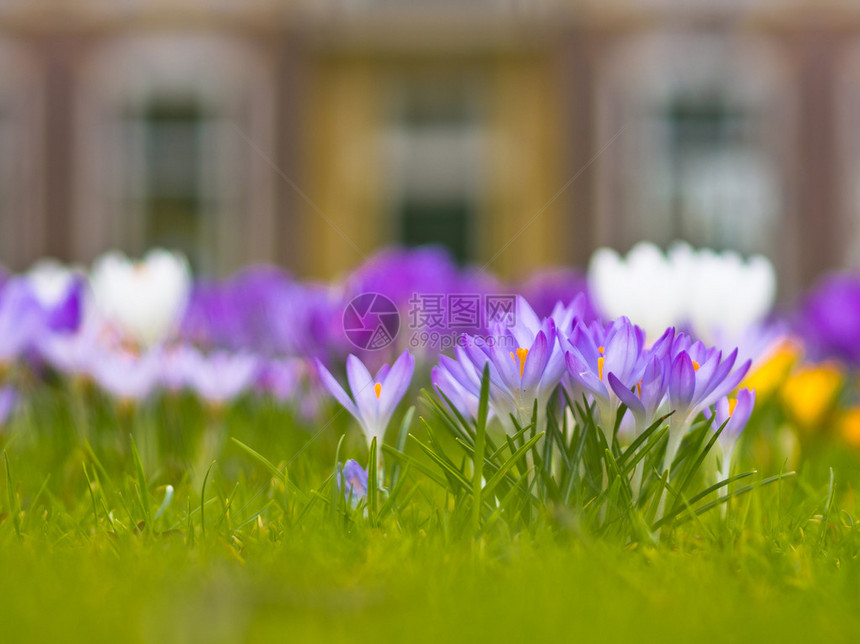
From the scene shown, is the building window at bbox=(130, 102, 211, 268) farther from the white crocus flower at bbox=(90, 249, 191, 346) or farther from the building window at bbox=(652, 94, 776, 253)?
the white crocus flower at bbox=(90, 249, 191, 346)

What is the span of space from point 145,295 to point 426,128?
23.4 ft

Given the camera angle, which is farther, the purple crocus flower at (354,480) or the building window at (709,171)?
the building window at (709,171)

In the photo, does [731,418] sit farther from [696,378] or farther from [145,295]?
[145,295]

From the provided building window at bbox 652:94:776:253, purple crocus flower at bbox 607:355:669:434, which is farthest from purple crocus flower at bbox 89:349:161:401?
building window at bbox 652:94:776:253

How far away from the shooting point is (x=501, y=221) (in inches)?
322

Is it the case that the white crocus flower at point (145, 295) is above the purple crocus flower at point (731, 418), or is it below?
above

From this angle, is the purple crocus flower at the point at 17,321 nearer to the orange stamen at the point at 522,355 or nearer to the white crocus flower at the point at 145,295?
the white crocus flower at the point at 145,295

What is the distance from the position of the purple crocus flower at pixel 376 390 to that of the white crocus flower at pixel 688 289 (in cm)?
41

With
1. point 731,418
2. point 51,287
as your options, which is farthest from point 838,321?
point 51,287

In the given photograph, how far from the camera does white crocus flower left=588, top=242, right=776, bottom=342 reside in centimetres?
109

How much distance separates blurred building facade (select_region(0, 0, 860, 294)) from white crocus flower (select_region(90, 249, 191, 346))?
21.8 feet

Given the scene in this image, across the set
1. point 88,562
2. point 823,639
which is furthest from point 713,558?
point 88,562

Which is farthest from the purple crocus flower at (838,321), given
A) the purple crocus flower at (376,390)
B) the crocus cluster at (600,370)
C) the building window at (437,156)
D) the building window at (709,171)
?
the building window at (709,171)

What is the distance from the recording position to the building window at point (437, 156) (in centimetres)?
821
